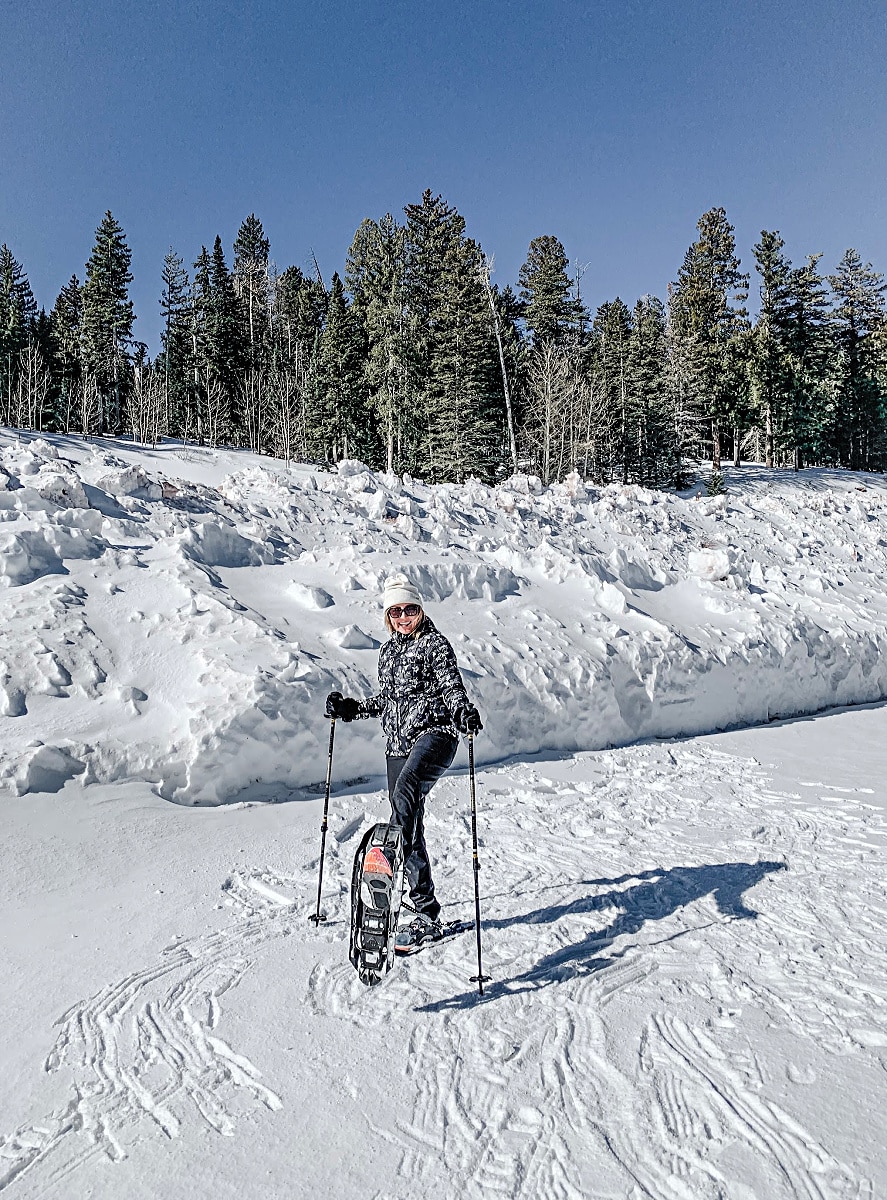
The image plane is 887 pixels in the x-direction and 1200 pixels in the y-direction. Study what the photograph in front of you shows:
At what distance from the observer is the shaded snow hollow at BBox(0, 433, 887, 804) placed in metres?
6.02

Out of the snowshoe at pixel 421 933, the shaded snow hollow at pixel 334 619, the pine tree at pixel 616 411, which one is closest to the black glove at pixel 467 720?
the snowshoe at pixel 421 933

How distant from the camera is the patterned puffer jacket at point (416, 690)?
156 inches

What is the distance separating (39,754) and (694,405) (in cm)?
3869

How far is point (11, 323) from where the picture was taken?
44.5 metres

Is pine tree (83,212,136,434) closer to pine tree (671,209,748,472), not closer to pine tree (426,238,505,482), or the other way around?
pine tree (426,238,505,482)

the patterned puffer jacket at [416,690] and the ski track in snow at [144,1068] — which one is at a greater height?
the patterned puffer jacket at [416,690]

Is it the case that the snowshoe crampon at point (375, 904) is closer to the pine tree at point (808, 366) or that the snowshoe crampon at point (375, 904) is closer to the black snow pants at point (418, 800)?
the black snow pants at point (418, 800)

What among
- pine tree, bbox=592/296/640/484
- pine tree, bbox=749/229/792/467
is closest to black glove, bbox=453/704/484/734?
pine tree, bbox=592/296/640/484

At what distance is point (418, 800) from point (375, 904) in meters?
0.61

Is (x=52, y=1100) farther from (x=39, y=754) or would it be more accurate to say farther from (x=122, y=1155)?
(x=39, y=754)

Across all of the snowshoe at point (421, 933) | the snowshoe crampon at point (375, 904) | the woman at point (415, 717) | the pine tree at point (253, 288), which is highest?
the pine tree at point (253, 288)

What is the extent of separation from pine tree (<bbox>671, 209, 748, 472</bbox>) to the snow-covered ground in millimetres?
31144

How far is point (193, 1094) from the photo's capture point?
8.59ft

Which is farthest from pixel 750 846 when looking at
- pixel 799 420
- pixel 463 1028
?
pixel 799 420
